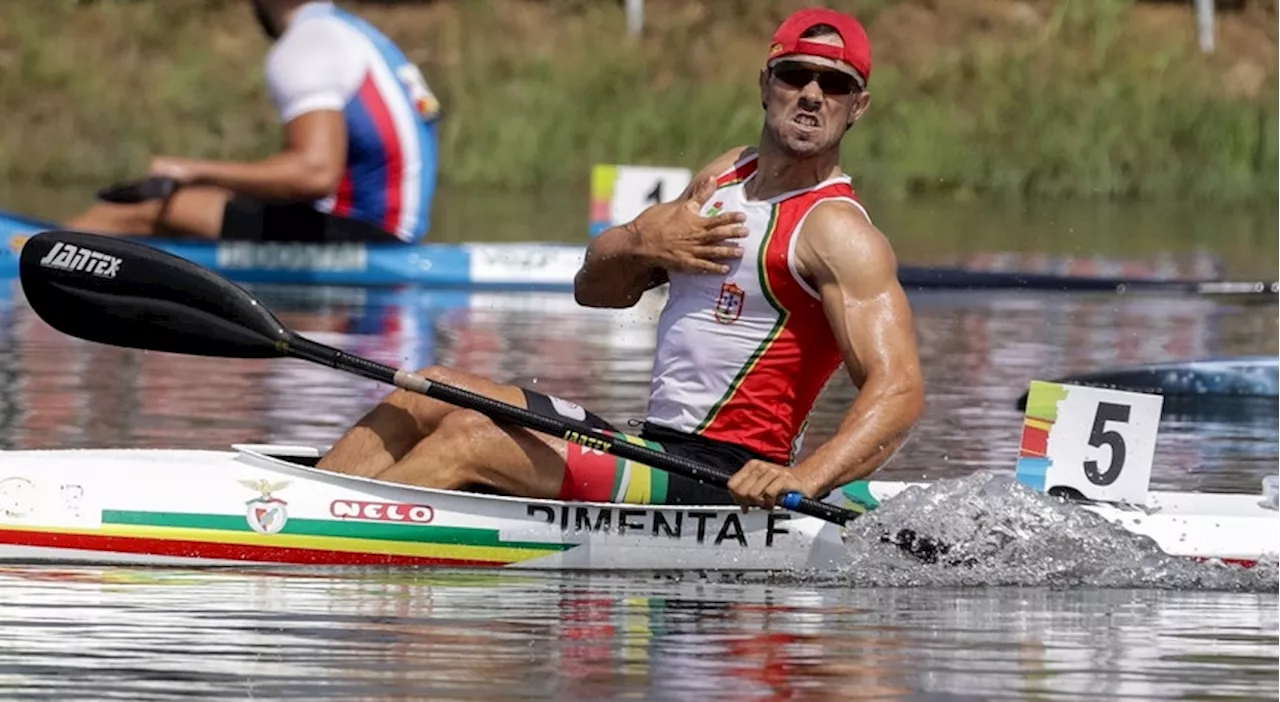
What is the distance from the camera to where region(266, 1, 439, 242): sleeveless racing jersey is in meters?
13.8

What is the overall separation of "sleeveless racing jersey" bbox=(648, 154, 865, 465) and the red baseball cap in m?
0.29

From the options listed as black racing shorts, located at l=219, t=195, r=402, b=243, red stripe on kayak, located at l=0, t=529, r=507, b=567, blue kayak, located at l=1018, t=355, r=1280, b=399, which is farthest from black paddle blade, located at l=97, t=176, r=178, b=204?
red stripe on kayak, located at l=0, t=529, r=507, b=567

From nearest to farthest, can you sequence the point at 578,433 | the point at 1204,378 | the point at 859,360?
1. the point at 859,360
2. the point at 578,433
3. the point at 1204,378

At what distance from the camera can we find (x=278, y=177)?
1412 centimetres

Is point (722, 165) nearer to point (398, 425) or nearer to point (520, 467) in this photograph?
point (520, 467)

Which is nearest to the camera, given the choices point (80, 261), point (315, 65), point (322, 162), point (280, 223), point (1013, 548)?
point (1013, 548)

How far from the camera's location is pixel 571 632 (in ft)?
22.3

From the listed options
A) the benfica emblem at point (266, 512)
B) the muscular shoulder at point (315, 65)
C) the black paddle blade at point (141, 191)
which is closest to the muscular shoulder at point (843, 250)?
the benfica emblem at point (266, 512)

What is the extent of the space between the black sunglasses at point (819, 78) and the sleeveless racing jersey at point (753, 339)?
0.23 meters

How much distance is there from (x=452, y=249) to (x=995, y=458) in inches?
238

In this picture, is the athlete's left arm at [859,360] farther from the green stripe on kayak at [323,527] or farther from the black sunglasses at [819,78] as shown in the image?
the green stripe on kayak at [323,527]

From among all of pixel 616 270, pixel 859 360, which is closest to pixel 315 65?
pixel 616 270

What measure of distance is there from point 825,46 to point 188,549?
2.00 meters

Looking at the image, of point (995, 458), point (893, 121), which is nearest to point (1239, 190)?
point (893, 121)
